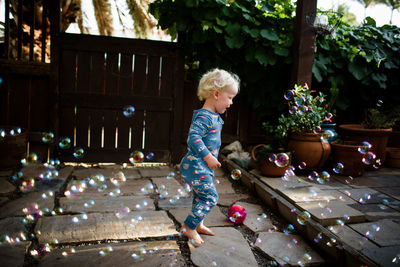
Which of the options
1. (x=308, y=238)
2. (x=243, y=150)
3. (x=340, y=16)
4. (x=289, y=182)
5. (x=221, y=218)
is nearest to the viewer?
(x=308, y=238)

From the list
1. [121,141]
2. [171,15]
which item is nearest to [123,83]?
[121,141]

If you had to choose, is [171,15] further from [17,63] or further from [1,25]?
[1,25]

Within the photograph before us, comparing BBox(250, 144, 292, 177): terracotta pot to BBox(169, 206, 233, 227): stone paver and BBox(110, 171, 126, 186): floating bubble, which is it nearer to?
BBox(169, 206, 233, 227): stone paver

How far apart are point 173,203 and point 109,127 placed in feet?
6.97

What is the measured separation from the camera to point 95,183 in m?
4.09

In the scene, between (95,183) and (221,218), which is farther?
(95,183)

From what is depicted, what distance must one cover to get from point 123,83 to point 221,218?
2.85 metres

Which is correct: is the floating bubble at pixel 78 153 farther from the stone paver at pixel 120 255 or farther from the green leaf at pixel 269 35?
the green leaf at pixel 269 35

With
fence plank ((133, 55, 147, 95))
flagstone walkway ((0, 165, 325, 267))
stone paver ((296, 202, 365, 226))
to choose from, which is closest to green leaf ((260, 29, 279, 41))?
fence plank ((133, 55, 147, 95))

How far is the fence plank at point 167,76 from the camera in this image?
5.14m

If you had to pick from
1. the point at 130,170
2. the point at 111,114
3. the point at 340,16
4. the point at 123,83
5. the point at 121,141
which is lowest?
the point at 130,170

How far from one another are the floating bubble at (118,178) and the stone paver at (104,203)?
513 millimetres

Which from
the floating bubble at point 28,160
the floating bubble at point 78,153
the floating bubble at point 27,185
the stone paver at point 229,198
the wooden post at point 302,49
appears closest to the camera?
the stone paver at point 229,198

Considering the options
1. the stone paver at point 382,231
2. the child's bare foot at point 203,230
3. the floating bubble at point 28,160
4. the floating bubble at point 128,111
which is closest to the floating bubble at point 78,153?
the floating bubble at point 28,160
